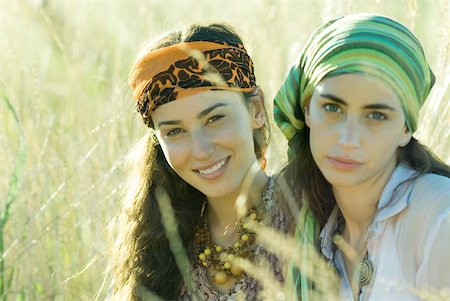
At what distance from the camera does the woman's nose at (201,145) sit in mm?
3709

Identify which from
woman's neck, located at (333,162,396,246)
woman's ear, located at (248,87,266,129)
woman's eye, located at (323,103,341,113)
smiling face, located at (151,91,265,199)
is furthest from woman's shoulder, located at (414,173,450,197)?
woman's ear, located at (248,87,266,129)

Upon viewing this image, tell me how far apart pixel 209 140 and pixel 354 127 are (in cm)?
82

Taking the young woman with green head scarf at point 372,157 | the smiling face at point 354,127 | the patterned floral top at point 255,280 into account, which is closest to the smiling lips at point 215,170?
the patterned floral top at point 255,280

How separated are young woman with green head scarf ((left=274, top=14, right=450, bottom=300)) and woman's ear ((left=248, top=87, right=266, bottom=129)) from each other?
0.52 metres

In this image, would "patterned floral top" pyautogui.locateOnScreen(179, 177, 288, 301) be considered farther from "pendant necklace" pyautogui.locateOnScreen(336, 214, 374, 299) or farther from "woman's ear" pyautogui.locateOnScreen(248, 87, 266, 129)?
"pendant necklace" pyautogui.locateOnScreen(336, 214, 374, 299)

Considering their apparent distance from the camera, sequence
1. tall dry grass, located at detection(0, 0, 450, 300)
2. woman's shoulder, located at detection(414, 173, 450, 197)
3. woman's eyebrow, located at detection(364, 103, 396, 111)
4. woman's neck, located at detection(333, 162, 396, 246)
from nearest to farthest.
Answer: woman's eyebrow, located at detection(364, 103, 396, 111), woman's shoulder, located at detection(414, 173, 450, 197), woman's neck, located at detection(333, 162, 396, 246), tall dry grass, located at detection(0, 0, 450, 300)

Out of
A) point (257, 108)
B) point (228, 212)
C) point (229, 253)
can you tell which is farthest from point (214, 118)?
point (229, 253)

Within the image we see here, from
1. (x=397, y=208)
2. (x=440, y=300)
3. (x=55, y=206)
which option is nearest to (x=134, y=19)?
(x=55, y=206)

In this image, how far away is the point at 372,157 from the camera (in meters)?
3.07

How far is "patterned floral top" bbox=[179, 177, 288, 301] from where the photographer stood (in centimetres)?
381

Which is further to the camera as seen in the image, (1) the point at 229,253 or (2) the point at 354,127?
(1) the point at 229,253

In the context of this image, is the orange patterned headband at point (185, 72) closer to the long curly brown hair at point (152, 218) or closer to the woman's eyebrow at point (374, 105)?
the long curly brown hair at point (152, 218)

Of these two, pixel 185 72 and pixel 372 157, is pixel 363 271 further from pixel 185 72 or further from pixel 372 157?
pixel 185 72

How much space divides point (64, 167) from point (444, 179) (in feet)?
6.08
